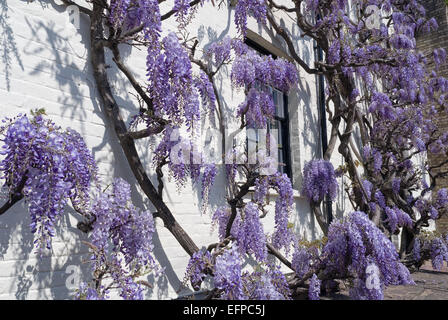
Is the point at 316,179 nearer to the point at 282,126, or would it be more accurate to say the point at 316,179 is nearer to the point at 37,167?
the point at 282,126

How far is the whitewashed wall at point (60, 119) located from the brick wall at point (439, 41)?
759cm

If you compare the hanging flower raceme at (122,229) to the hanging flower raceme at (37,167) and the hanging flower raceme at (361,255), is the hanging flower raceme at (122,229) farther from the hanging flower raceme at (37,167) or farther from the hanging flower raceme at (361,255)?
the hanging flower raceme at (361,255)

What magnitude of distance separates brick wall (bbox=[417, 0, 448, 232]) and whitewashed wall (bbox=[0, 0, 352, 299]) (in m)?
7.59

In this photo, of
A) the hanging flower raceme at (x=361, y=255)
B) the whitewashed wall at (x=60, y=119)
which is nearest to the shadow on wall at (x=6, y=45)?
the whitewashed wall at (x=60, y=119)

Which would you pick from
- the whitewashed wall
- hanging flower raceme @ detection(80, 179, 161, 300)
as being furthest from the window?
hanging flower raceme @ detection(80, 179, 161, 300)

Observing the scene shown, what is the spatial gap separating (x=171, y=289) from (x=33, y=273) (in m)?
1.19

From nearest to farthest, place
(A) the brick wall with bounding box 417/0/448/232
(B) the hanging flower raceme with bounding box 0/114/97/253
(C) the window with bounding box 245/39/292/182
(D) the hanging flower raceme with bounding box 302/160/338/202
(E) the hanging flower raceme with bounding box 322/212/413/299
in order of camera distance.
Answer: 1. (B) the hanging flower raceme with bounding box 0/114/97/253
2. (E) the hanging flower raceme with bounding box 322/212/413/299
3. (D) the hanging flower raceme with bounding box 302/160/338/202
4. (C) the window with bounding box 245/39/292/182
5. (A) the brick wall with bounding box 417/0/448/232

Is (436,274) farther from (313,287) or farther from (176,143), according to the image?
(176,143)

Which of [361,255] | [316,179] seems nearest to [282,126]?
[316,179]

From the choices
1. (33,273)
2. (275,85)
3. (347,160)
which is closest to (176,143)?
(33,273)

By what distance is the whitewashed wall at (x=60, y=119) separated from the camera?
2.48 m

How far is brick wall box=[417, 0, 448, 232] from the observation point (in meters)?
9.60

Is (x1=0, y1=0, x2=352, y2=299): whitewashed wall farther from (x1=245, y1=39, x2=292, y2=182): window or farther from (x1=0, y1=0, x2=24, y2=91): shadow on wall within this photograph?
(x1=245, y1=39, x2=292, y2=182): window

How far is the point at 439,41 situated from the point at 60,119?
964cm
